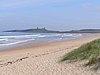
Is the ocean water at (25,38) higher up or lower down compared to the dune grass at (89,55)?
lower down

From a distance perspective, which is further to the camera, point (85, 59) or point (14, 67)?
point (14, 67)

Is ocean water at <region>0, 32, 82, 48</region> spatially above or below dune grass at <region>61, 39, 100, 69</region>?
below

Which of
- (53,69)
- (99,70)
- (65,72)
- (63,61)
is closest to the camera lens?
(99,70)

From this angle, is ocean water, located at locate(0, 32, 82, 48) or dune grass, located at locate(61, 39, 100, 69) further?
ocean water, located at locate(0, 32, 82, 48)

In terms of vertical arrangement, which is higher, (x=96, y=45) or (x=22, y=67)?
(x=96, y=45)

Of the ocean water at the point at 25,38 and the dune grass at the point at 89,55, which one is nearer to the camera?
the dune grass at the point at 89,55

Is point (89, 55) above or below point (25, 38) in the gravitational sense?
above

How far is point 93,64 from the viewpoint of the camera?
9938 mm

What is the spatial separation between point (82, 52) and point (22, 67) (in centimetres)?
253

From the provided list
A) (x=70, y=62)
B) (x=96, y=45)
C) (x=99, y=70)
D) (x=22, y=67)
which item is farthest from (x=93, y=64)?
(x=22, y=67)

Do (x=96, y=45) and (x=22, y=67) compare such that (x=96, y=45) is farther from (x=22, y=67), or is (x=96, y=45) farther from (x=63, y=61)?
(x=22, y=67)

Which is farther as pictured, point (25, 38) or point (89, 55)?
point (25, 38)

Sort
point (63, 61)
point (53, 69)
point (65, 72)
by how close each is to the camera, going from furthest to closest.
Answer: point (63, 61), point (53, 69), point (65, 72)

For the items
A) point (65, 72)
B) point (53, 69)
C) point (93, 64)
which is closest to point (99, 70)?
point (93, 64)
